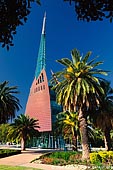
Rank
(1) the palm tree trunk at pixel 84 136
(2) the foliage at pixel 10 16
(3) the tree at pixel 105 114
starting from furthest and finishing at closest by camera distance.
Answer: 1. (3) the tree at pixel 105 114
2. (1) the palm tree trunk at pixel 84 136
3. (2) the foliage at pixel 10 16

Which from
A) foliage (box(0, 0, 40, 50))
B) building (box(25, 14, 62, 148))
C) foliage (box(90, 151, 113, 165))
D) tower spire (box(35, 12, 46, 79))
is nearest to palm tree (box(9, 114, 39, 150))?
foliage (box(90, 151, 113, 165))

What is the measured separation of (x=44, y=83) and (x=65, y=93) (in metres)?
68.9

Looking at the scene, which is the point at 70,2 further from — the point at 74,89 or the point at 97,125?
the point at 97,125

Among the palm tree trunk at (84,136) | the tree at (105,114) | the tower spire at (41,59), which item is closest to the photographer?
the palm tree trunk at (84,136)

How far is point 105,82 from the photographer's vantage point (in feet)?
109

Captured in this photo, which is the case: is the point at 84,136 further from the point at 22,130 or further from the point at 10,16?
the point at 10,16

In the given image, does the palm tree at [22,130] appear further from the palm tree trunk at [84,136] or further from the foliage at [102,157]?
the foliage at [102,157]

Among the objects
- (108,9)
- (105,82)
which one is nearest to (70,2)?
(108,9)

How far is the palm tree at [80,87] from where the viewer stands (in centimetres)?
2930

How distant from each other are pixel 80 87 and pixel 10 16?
23.6 meters

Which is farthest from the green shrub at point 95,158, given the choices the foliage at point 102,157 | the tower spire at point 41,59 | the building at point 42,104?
the tower spire at point 41,59

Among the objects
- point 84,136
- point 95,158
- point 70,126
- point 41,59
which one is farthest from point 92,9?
point 41,59

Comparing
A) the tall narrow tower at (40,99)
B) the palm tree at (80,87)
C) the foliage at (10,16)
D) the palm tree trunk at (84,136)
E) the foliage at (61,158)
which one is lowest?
the foliage at (61,158)

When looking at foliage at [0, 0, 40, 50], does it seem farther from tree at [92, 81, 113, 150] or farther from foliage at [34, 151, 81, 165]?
tree at [92, 81, 113, 150]
